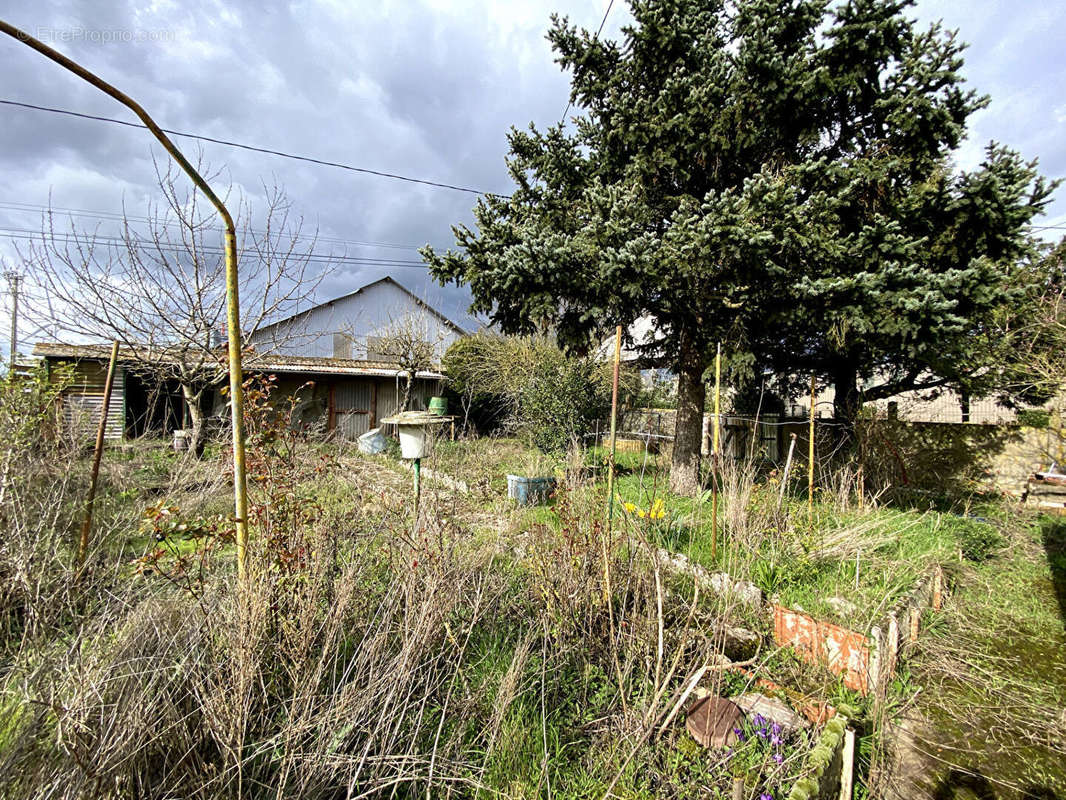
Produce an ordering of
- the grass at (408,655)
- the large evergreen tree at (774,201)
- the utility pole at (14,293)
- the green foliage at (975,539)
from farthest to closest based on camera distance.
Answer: the utility pole at (14,293) → the large evergreen tree at (774,201) → the green foliage at (975,539) → the grass at (408,655)

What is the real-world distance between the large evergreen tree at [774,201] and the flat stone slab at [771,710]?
4.30 m

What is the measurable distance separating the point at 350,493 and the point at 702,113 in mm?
6037

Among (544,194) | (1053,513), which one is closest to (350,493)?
(544,194)

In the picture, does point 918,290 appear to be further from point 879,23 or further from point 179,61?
point 179,61

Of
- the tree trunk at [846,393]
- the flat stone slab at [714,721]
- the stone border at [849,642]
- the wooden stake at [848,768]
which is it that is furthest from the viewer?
the tree trunk at [846,393]

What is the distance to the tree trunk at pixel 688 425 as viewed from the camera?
7.01 meters

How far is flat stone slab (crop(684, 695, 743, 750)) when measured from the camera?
197 centimetres

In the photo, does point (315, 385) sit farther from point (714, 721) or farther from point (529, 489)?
point (714, 721)

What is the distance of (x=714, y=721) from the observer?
6.53ft

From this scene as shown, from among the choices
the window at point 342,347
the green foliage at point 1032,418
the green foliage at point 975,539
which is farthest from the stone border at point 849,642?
the window at point 342,347

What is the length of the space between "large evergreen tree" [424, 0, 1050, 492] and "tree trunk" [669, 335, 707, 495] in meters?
0.24

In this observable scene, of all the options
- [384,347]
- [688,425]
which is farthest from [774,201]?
[384,347]

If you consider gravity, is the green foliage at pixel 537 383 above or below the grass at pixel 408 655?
above

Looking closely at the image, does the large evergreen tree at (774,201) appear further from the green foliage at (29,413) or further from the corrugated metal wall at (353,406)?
the corrugated metal wall at (353,406)
